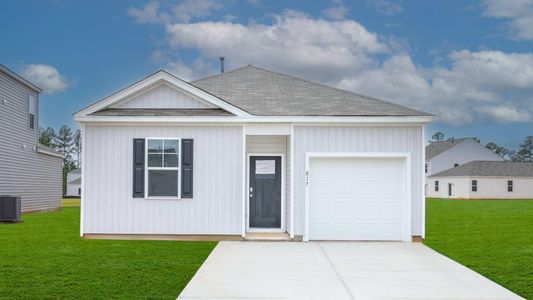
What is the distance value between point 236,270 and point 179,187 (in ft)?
16.5

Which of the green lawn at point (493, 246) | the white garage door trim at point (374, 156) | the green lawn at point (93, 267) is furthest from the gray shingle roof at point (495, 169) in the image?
the green lawn at point (93, 267)

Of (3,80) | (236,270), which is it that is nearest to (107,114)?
(236,270)

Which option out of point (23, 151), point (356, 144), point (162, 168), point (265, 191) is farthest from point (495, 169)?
point (162, 168)

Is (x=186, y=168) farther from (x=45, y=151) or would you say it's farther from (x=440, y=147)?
(x=440, y=147)

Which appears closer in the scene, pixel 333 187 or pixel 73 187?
pixel 333 187

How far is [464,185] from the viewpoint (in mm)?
55438

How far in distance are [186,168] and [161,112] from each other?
4.99 feet

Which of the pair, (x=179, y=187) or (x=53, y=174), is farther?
(x=53, y=174)

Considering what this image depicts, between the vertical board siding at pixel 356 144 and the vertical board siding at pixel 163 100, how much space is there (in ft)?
8.81

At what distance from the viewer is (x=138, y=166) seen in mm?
14742

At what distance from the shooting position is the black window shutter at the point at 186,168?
580 inches

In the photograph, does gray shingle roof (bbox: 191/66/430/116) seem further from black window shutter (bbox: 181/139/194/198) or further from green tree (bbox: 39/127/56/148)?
green tree (bbox: 39/127/56/148)

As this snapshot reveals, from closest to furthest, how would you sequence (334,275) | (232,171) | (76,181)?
1. (334,275)
2. (232,171)
3. (76,181)

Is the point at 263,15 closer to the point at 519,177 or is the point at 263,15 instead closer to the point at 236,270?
the point at 236,270
